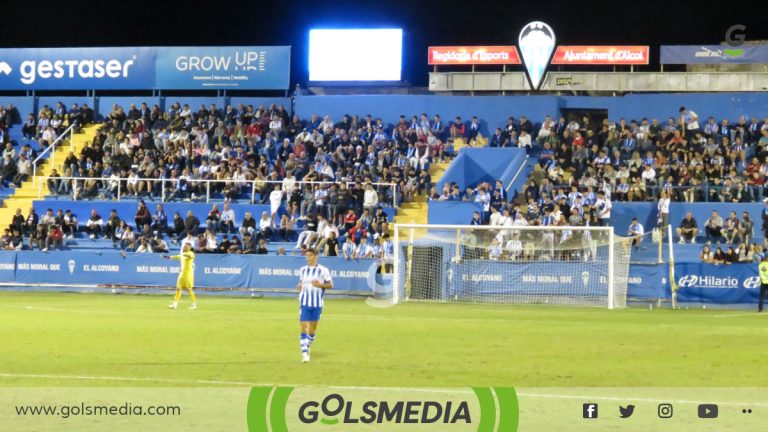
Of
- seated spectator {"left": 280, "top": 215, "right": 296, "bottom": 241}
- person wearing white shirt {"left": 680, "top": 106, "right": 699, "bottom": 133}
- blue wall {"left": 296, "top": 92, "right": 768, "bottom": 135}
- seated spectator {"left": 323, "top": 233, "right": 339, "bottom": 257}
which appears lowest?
seated spectator {"left": 323, "top": 233, "right": 339, "bottom": 257}

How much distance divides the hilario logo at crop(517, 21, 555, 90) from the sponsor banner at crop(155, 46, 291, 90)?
34.5ft

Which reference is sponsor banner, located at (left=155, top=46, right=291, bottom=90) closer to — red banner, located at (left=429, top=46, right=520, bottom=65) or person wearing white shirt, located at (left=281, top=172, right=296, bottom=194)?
red banner, located at (left=429, top=46, right=520, bottom=65)

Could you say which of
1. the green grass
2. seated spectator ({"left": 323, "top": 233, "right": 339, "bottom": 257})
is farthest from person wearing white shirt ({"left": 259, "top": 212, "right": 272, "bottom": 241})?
the green grass

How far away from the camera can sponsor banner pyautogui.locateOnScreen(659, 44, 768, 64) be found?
152 ft

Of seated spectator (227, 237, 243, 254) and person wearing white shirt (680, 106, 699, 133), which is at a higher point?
person wearing white shirt (680, 106, 699, 133)

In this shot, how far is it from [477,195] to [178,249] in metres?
10.9

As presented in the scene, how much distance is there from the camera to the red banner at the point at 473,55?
1914 inches

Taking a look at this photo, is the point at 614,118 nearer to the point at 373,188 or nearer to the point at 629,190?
the point at 629,190

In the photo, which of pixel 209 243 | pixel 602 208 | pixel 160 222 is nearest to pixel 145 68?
pixel 160 222

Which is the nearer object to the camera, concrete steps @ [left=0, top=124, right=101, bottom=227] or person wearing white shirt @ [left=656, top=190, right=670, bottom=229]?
person wearing white shirt @ [left=656, top=190, right=670, bottom=229]

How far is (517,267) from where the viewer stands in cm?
3388

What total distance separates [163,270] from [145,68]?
54.1 ft

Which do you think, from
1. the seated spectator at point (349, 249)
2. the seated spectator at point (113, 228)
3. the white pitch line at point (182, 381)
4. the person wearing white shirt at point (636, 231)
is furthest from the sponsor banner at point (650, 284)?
the white pitch line at point (182, 381)

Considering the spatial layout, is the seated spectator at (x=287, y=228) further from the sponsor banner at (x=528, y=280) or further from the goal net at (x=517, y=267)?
the sponsor banner at (x=528, y=280)
